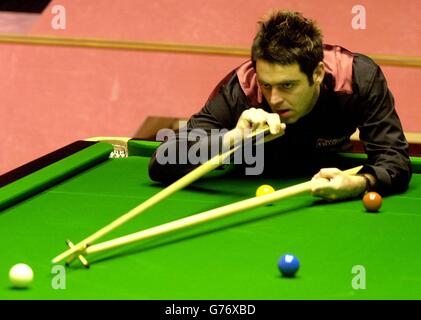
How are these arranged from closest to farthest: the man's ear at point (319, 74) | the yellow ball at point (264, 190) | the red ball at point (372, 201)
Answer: the red ball at point (372, 201)
the yellow ball at point (264, 190)
the man's ear at point (319, 74)

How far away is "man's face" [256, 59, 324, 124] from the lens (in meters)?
2.87

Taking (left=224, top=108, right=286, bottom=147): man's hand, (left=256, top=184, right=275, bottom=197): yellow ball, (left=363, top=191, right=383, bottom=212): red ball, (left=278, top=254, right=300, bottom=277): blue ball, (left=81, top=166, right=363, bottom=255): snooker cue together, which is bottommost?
(left=278, top=254, right=300, bottom=277): blue ball

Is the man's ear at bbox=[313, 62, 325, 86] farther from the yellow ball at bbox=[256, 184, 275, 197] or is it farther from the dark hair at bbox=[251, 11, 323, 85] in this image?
the yellow ball at bbox=[256, 184, 275, 197]

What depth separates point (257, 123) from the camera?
2789 mm

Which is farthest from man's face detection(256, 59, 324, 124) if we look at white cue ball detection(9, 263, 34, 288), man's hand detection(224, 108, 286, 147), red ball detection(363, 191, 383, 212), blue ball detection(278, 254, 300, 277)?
white cue ball detection(9, 263, 34, 288)

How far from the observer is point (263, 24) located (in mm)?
3008

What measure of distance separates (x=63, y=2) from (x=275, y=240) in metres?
3.23

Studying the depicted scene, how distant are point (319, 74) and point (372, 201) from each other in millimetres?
552

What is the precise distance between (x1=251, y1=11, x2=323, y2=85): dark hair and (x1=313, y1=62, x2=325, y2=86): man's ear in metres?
0.03

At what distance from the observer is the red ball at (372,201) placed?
2.70 m

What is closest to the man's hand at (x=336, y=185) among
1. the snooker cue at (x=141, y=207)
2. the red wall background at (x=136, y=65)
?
the snooker cue at (x=141, y=207)

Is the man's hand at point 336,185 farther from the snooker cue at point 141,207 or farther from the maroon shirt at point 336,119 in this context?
the snooker cue at point 141,207

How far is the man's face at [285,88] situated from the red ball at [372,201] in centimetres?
42
